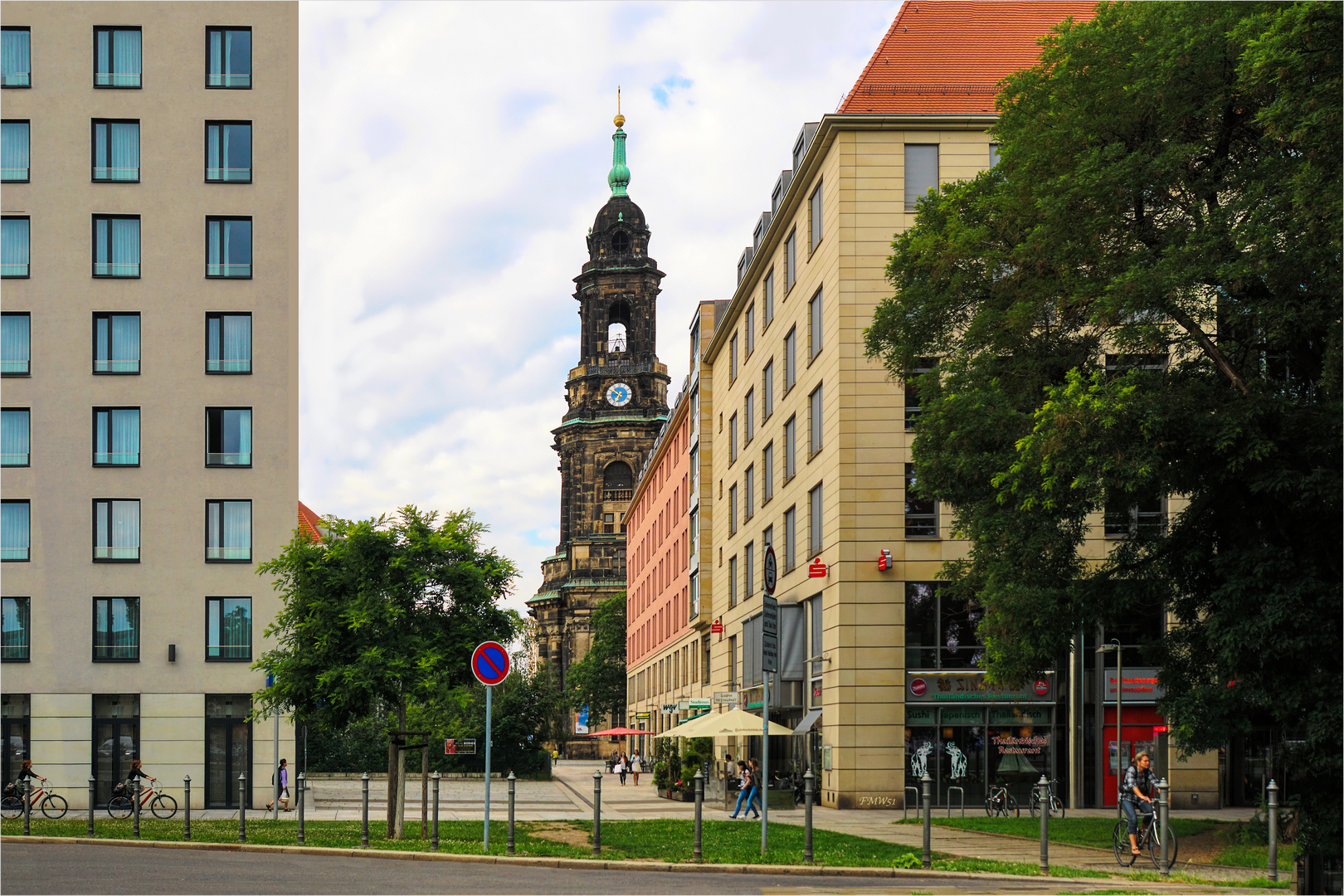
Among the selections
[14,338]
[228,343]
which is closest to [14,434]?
[14,338]

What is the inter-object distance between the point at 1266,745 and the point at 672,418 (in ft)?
162

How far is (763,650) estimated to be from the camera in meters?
19.7

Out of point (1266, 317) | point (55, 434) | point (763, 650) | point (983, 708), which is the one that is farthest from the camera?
point (55, 434)

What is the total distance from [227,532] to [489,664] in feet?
72.0

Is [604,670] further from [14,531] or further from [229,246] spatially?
[14,531]

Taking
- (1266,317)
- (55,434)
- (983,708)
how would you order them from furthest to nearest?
(55,434), (983,708), (1266,317)

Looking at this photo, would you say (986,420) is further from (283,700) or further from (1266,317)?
(283,700)

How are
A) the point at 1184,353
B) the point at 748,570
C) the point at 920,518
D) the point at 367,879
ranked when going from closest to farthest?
1. the point at 367,879
2. the point at 1184,353
3. the point at 920,518
4. the point at 748,570

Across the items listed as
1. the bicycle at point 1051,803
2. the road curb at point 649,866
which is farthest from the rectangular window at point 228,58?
the bicycle at point 1051,803

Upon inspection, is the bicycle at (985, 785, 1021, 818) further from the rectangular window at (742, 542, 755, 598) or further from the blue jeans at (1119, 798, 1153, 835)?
the rectangular window at (742, 542, 755, 598)

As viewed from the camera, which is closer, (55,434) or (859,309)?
(859,309)

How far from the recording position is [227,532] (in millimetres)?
39688

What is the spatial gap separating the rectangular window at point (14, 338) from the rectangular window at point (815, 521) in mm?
22383

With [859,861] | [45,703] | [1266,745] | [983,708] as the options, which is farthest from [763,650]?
[45,703]
